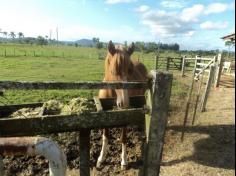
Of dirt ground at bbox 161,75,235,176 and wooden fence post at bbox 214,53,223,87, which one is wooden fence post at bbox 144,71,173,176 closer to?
dirt ground at bbox 161,75,235,176

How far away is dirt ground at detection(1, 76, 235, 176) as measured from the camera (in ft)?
14.8

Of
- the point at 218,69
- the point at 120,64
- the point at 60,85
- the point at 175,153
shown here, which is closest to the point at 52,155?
the point at 60,85

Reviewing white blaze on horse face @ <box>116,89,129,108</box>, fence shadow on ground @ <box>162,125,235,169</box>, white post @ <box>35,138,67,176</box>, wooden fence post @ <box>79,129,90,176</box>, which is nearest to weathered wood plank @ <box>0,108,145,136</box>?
wooden fence post @ <box>79,129,90,176</box>

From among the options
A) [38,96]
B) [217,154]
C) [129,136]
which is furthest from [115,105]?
[38,96]

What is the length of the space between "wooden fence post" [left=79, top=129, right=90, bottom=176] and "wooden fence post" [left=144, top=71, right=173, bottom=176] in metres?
0.60

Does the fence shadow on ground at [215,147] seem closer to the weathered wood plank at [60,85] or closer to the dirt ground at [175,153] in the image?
the dirt ground at [175,153]

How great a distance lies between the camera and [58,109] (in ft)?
9.80

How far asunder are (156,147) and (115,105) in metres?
1.25

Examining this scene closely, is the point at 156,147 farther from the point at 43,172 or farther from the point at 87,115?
the point at 43,172

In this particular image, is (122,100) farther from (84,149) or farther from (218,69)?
(218,69)

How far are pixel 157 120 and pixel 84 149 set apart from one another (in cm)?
82

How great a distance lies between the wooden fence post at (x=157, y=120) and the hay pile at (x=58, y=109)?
700 millimetres

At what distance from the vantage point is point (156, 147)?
2.53 m

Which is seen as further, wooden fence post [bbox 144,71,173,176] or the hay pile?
the hay pile
